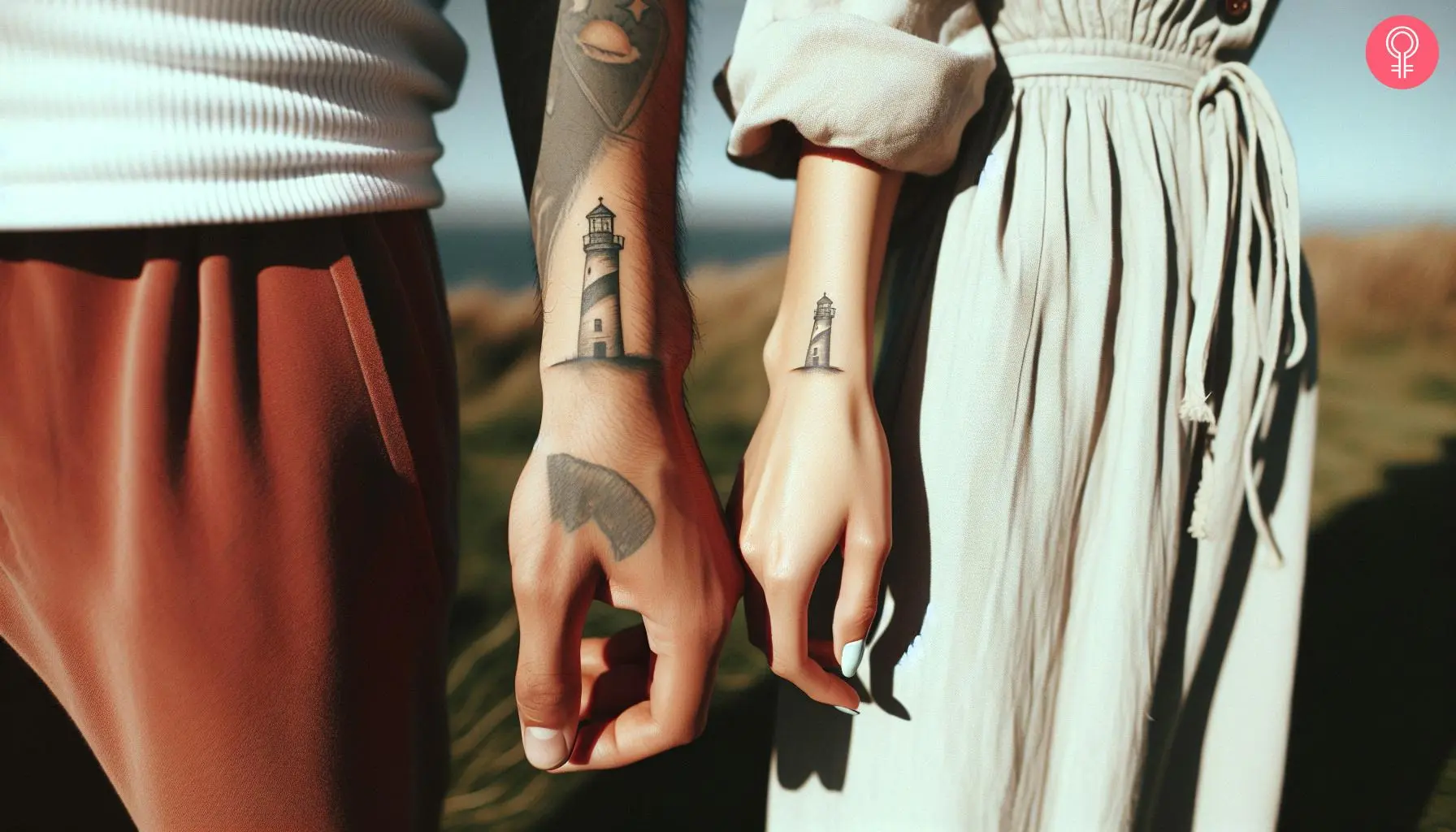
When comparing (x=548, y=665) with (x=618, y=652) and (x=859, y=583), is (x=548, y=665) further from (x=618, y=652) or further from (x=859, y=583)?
(x=859, y=583)

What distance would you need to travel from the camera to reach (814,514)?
0.59m

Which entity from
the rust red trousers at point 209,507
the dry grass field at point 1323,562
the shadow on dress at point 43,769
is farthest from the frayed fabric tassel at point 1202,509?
the dry grass field at point 1323,562

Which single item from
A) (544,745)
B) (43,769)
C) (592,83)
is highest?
(592,83)

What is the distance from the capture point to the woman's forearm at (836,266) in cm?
62

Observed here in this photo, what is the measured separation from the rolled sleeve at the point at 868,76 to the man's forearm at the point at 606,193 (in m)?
0.08

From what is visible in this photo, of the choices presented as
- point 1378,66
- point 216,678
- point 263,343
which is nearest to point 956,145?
point 263,343

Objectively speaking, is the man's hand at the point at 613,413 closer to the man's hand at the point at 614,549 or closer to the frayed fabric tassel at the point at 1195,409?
the man's hand at the point at 614,549

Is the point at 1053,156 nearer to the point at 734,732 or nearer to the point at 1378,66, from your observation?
the point at 1378,66

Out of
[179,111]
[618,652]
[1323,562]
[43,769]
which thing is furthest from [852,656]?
[1323,562]

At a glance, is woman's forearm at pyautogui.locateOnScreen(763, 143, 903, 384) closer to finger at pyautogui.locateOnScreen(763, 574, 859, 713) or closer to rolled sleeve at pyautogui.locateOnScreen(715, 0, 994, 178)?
rolled sleeve at pyautogui.locateOnScreen(715, 0, 994, 178)

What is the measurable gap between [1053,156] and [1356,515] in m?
2.52

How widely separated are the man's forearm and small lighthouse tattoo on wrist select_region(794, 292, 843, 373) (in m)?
0.09

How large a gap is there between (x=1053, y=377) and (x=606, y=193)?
36 centimetres

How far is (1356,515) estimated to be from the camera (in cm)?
253
